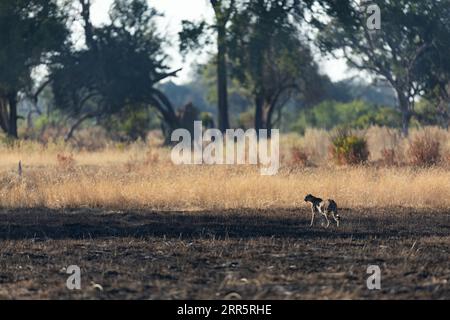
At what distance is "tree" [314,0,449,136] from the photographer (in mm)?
41188

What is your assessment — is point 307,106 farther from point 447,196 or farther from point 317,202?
point 317,202

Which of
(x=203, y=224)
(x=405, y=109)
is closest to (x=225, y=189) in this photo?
(x=203, y=224)

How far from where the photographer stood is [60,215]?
16484mm

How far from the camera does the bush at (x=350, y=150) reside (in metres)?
25.8

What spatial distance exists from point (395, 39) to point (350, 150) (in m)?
19.1

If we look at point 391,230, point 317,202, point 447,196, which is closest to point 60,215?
point 317,202

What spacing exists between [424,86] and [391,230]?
97.1ft

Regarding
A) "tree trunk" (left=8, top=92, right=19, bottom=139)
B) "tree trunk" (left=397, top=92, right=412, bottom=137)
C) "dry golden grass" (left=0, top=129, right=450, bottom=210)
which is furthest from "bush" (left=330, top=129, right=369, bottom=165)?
"tree trunk" (left=8, top=92, right=19, bottom=139)

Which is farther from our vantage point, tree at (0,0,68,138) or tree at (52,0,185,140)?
tree at (52,0,185,140)

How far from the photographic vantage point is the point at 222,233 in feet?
45.9

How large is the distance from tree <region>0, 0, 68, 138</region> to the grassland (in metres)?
13.6

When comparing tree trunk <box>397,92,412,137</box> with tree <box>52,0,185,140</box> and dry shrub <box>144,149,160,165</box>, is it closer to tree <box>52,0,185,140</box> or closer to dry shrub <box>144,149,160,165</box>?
tree <box>52,0,185,140</box>

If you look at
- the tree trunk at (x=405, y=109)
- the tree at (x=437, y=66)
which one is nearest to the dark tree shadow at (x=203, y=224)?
the tree trunk at (x=405, y=109)

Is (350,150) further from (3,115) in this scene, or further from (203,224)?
(3,115)
